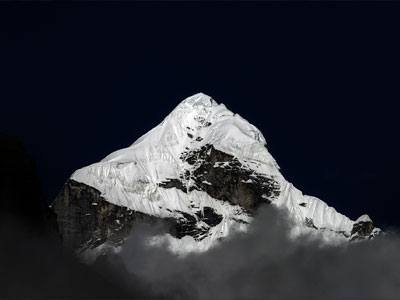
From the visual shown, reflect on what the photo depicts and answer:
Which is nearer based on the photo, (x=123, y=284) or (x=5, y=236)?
(x=5, y=236)

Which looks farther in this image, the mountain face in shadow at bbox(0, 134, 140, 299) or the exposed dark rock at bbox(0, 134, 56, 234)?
the exposed dark rock at bbox(0, 134, 56, 234)

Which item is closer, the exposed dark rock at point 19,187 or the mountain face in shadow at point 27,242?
the mountain face in shadow at point 27,242

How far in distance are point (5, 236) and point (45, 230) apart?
46.1ft

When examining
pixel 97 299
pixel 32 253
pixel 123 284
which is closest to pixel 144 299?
pixel 123 284

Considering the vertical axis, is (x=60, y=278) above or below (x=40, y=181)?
below

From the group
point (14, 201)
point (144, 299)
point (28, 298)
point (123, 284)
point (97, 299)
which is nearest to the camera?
point (28, 298)

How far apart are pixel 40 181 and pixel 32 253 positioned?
10.5m

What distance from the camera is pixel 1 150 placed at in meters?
145

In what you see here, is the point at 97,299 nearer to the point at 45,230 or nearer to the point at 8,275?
the point at 45,230

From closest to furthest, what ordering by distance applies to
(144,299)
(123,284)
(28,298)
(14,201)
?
1. (28,298)
2. (14,201)
3. (144,299)
4. (123,284)

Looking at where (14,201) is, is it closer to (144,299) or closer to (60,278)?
(60,278)

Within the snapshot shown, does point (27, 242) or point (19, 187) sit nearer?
point (27, 242)

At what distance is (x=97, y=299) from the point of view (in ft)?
511

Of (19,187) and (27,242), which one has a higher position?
(19,187)
